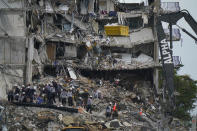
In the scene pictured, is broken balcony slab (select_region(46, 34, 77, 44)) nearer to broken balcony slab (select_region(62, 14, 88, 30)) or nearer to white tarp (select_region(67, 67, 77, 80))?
broken balcony slab (select_region(62, 14, 88, 30))

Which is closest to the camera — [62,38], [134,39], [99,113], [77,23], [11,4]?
[99,113]

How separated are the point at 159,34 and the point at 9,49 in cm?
1322

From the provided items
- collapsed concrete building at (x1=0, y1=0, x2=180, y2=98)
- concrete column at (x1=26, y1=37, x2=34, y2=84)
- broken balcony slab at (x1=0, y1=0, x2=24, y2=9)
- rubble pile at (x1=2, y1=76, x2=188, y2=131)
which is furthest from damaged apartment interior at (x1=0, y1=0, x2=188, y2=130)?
rubble pile at (x1=2, y1=76, x2=188, y2=131)

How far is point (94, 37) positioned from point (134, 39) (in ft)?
13.5

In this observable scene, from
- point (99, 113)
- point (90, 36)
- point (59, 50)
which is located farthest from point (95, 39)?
point (99, 113)

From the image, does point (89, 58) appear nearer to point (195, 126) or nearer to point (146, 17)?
point (146, 17)

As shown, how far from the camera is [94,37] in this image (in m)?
54.6

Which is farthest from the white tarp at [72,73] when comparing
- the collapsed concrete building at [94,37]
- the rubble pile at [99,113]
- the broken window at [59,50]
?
the broken window at [59,50]

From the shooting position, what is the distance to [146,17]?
5534cm

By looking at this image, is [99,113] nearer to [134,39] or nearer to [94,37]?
[94,37]

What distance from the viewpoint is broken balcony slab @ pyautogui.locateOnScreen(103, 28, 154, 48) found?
→ 55.3 meters

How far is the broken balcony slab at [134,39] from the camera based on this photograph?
55.3 meters

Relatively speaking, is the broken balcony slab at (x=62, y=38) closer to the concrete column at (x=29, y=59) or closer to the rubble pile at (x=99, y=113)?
the rubble pile at (x=99, y=113)

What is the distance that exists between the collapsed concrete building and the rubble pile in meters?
2.24
